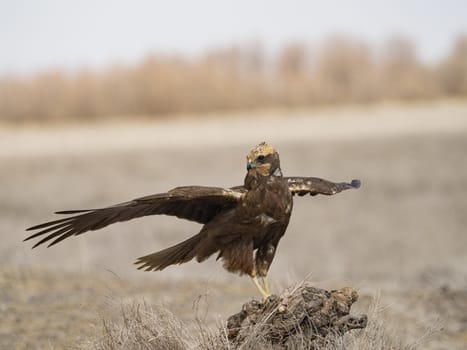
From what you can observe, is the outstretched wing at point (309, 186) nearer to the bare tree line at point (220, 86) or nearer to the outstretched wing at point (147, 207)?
the outstretched wing at point (147, 207)

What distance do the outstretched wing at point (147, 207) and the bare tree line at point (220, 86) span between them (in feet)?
56.3

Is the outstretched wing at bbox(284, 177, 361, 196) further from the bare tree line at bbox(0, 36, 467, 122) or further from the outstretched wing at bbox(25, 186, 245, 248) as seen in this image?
the bare tree line at bbox(0, 36, 467, 122)

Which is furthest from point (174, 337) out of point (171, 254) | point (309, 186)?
point (309, 186)

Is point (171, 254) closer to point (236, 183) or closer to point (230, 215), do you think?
point (230, 215)

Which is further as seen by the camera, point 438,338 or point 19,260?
point 19,260

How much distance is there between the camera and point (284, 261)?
39.8 ft

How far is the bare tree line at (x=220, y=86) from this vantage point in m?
21.1

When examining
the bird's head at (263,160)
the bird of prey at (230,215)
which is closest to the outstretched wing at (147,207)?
the bird of prey at (230,215)

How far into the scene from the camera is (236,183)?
14.3m

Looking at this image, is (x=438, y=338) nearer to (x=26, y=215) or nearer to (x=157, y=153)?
(x=26, y=215)

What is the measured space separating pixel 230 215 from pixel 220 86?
1787 cm

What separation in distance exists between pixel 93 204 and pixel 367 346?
1051 centimetres

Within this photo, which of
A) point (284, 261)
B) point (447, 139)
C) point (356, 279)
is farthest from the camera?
point (447, 139)

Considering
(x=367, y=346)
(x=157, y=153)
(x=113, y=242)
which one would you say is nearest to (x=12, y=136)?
(x=157, y=153)
